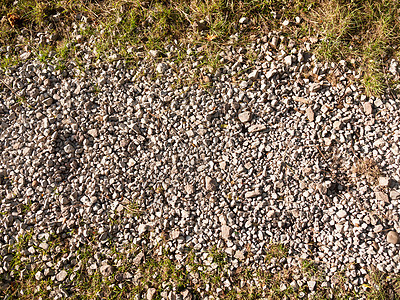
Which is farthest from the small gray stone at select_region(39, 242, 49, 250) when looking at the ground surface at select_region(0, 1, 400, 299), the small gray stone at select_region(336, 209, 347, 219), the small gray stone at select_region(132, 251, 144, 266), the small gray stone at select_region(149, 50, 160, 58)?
the small gray stone at select_region(336, 209, 347, 219)

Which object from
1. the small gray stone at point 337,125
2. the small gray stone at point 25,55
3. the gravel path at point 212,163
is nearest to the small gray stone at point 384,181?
the gravel path at point 212,163

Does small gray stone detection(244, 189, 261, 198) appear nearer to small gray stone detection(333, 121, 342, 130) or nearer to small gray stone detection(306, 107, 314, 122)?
small gray stone detection(306, 107, 314, 122)

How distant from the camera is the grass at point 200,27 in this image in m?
3.88

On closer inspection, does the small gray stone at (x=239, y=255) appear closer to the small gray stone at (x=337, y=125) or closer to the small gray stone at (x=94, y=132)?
the small gray stone at (x=337, y=125)

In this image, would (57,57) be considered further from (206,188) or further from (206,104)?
(206,188)

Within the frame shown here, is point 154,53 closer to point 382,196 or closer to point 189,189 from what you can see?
point 189,189

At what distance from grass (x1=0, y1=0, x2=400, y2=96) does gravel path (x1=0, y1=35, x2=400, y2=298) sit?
0.55ft

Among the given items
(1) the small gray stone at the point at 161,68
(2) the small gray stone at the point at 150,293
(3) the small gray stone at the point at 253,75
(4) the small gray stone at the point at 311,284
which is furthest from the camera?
(1) the small gray stone at the point at 161,68

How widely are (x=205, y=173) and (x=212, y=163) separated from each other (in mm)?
134

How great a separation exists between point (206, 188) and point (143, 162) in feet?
2.53

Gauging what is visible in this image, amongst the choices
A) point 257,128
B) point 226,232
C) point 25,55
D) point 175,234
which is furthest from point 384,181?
point 25,55

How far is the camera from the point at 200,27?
4.14 meters

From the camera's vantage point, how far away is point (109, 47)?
4.25 meters

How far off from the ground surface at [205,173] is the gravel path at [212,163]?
14 mm
